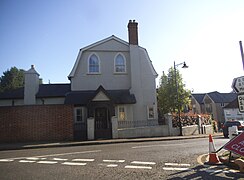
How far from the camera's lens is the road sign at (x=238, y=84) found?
618 cm

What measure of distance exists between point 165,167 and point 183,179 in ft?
4.25

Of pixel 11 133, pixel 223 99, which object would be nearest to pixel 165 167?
pixel 11 133

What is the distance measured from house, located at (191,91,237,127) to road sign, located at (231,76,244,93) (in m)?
49.8

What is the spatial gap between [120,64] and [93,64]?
2.95 meters

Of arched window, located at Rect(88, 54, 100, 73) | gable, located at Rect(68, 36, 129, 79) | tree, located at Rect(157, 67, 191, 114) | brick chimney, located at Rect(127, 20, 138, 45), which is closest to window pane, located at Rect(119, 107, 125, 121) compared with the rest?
arched window, located at Rect(88, 54, 100, 73)

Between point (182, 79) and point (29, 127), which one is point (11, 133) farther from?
point (182, 79)

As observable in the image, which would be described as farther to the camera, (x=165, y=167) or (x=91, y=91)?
(x=91, y=91)

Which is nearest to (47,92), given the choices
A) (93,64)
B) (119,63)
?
(93,64)

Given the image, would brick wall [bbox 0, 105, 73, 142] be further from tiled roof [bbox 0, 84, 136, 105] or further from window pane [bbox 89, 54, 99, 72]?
window pane [bbox 89, 54, 99, 72]

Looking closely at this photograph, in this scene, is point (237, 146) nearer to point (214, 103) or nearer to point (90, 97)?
point (90, 97)

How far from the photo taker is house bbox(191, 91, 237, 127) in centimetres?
5300

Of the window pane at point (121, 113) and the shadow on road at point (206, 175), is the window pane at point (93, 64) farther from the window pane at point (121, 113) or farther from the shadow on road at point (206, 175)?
the shadow on road at point (206, 175)

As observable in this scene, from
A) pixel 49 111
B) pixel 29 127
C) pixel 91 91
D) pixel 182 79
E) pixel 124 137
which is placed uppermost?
pixel 182 79

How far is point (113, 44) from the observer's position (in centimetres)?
2234
